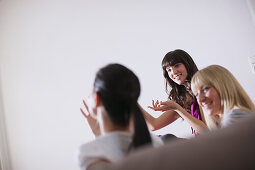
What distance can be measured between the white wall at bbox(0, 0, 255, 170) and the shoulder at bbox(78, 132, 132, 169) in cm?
137

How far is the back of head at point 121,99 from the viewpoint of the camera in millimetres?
659

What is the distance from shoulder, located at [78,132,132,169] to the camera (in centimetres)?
59

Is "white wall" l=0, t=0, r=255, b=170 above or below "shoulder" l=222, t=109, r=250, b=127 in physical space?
above

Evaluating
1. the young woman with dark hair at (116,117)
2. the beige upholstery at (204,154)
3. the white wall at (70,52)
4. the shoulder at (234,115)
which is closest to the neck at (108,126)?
the young woman with dark hair at (116,117)

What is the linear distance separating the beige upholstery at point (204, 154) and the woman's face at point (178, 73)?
1065 mm

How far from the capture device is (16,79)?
93.5 inches

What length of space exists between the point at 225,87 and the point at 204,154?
0.65m

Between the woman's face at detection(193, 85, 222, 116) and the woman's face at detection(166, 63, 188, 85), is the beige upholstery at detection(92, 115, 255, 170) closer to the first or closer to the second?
the woman's face at detection(193, 85, 222, 116)

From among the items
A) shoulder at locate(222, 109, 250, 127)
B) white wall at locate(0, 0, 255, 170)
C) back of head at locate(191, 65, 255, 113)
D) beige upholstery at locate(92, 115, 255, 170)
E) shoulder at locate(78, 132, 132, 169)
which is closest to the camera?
beige upholstery at locate(92, 115, 255, 170)

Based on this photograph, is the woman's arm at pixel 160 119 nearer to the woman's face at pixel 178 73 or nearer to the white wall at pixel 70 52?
the woman's face at pixel 178 73

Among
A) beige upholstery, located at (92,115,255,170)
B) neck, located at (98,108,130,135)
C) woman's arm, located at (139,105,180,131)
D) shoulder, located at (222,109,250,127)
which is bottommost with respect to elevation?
woman's arm, located at (139,105,180,131)

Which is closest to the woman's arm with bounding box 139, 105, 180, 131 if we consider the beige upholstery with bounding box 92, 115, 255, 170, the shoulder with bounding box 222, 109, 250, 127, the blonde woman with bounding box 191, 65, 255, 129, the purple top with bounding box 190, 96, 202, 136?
the purple top with bounding box 190, 96, 202, 136

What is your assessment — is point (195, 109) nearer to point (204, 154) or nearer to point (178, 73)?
point (178, 73)

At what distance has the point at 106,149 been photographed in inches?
24.0
